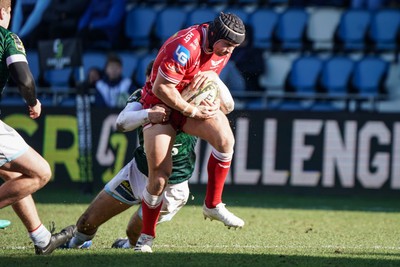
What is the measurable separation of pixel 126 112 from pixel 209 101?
0.72 metres

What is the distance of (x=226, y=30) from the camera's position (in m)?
7.86

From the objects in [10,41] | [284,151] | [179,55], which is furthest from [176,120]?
[284,151]

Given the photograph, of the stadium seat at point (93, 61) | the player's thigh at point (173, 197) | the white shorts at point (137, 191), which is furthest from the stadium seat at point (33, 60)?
the player's thigh at point (173, 197)

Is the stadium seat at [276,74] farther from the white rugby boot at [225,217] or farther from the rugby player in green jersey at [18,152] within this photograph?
the rugby player in green jersey at [18,152]

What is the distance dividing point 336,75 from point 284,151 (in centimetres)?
363

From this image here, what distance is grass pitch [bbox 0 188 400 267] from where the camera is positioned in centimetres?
759

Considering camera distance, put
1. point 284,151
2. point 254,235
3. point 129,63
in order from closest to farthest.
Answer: point 254,235, point 284,151, point 129,63

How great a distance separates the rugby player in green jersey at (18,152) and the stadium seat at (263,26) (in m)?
10.5

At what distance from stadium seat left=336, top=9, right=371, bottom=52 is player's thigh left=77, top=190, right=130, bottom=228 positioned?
10.1m

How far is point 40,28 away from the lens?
59.0 feet

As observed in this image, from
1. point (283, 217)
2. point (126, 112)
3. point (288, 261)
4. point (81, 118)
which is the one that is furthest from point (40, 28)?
point (288, 261)

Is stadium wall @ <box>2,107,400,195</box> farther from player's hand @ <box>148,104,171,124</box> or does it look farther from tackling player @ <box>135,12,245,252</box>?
player's hand @ <box>148,104,171,124</box>

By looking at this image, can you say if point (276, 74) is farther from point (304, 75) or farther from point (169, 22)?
point (169, 22)

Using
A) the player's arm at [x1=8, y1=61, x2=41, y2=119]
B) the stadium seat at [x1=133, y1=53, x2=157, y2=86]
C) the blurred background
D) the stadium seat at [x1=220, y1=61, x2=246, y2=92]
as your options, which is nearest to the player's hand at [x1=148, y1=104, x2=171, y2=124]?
the player's arm at [x1=8, y1=61, x2=41, y2=119]
